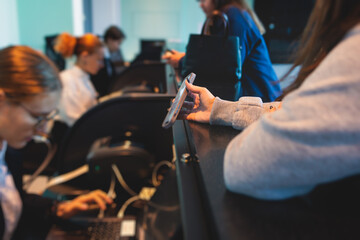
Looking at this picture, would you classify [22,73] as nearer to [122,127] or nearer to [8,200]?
[8,200]

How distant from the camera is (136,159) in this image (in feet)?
4.19

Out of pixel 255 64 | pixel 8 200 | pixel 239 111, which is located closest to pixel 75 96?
pixel 8 200

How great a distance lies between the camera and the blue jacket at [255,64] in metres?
0.71

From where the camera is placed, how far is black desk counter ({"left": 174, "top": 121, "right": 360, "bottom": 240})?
333 millimetres

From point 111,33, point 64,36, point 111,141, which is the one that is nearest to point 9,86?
point 111,141

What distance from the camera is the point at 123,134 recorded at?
147cm

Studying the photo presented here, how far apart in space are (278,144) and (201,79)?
1.19ft

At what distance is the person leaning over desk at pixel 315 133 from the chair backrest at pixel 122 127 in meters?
0.93

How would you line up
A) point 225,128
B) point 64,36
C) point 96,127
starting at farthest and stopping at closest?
1. point 64,36
2. point 96,127
3. point 225,128

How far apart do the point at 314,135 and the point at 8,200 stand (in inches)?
43.0

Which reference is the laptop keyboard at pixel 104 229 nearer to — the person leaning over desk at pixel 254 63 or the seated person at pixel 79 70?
the person leaning over desk at pixel 254 63

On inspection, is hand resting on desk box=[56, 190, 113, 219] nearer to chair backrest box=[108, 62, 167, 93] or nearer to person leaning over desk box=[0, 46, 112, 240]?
person leaning over desk box=[0, 46, 112, 240]

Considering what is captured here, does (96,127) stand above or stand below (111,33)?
below

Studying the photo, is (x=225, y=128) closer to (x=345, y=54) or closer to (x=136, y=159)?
(x=345, y=54)
